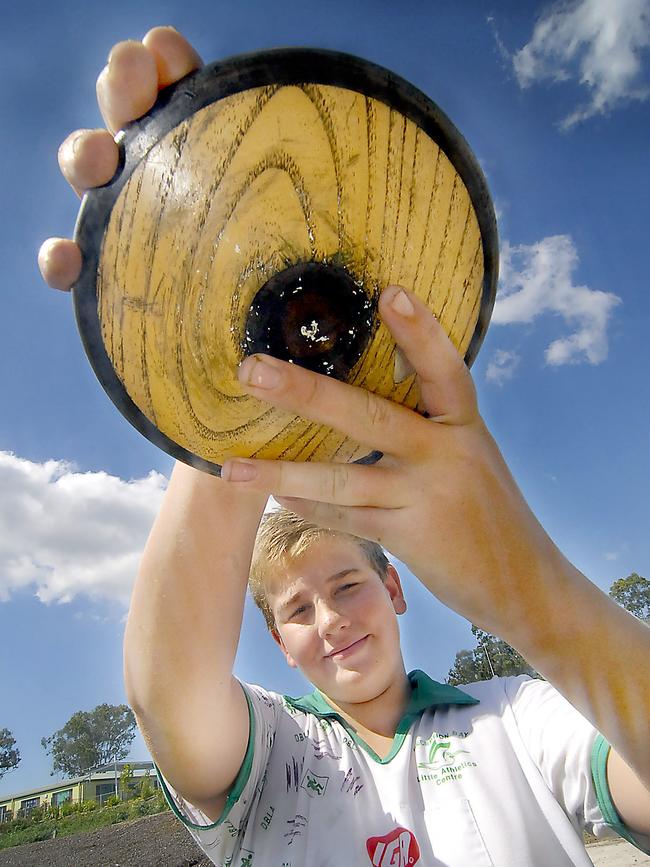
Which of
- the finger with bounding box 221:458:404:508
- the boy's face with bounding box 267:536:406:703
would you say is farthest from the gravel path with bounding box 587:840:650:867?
the finger with bounding box 221:458:404:508

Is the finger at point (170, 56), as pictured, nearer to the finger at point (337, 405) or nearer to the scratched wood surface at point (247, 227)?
the scratched wood surface at point (247, 227)

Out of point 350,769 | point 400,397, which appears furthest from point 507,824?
point 400,397

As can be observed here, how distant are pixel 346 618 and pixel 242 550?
2.25ft

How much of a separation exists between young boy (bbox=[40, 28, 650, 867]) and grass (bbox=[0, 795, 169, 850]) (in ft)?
75.9

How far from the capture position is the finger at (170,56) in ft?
2.70

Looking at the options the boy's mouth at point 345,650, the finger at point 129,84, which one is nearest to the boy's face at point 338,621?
the boy's mouth at point 345,650

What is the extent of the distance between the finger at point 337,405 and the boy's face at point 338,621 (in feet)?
3.88

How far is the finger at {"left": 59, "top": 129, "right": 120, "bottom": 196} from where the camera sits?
78 cm

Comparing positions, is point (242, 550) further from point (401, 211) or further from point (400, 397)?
point (401, 211)

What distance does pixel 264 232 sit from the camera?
85 centimetres

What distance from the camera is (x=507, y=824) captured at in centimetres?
164

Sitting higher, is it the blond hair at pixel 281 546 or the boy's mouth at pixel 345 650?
the blond hair at pixel 281 546
